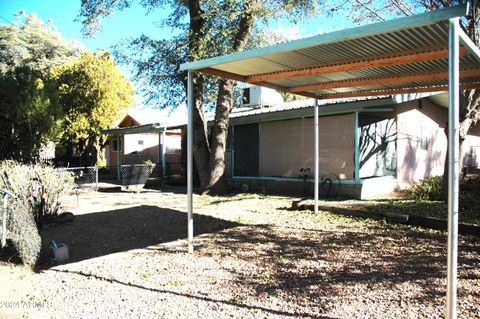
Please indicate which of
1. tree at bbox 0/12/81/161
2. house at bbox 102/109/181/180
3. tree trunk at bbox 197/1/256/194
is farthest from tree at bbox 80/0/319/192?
house at bbox 102/109/181/180

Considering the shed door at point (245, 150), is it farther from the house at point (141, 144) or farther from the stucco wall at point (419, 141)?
the house at point (141, 144)

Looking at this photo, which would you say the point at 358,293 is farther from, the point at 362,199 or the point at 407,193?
the point at 407,193

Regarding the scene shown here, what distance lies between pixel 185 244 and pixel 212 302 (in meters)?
2.41

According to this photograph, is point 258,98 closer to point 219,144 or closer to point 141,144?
point 219,144

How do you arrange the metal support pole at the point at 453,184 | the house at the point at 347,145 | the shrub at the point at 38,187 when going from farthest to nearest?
the house at the point at 347,145
the shrub at the point at 38,187
the metal support pole at the point at 453,184

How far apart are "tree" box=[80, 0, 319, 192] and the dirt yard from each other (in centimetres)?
554

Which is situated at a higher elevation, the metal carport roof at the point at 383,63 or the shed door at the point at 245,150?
the metal carport roof at the point at 383,63

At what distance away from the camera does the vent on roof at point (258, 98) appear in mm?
18000

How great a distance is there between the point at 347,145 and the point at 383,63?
622 centimetres

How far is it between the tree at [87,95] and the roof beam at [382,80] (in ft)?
52.5

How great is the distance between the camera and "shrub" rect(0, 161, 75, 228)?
657cm

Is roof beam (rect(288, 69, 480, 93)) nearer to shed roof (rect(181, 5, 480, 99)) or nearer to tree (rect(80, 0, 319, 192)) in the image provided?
shed roof (rect(181, 5, 480, 99))

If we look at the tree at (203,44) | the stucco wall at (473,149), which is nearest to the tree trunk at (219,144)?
the tree at (203,44)

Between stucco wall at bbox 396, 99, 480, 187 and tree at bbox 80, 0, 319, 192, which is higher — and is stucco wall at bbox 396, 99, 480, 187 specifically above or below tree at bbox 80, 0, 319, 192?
below
